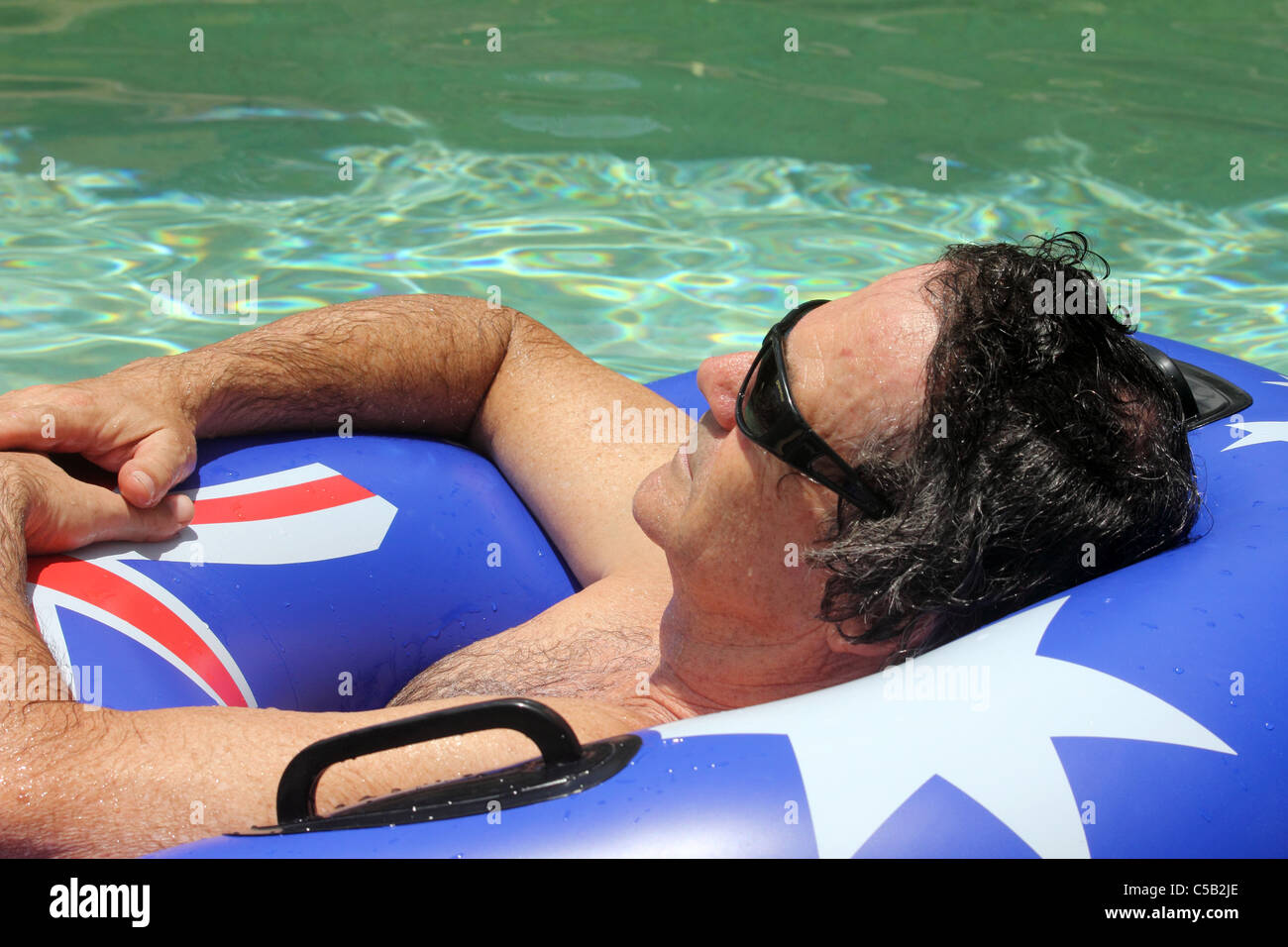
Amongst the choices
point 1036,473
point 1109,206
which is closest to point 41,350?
point 1036,473

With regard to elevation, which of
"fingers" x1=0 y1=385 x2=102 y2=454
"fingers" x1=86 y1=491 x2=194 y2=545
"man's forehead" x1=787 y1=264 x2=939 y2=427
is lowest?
"fingers" x1=86 y1=491 x2=194 y2=545

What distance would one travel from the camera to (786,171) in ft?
15.4

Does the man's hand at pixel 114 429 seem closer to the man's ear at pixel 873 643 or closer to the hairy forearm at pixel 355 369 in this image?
the hairy forearm at pixel 355 369

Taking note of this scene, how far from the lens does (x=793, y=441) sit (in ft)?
4.77

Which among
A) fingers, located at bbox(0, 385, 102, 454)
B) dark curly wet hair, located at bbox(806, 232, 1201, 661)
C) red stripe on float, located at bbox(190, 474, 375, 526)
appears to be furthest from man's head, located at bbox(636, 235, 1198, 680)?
fingers, located at bbox(0, 385, 102, 454)

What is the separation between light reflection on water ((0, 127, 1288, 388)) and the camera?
3.58 m

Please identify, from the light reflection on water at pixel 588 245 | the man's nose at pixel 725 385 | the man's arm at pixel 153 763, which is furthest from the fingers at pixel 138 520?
the light reflection on water at pixel 588 245

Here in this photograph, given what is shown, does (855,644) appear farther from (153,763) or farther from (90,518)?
(90,518)

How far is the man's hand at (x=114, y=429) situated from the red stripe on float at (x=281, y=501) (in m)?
0.07

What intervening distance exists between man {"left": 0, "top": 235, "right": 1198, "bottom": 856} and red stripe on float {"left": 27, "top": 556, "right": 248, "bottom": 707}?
5 cm

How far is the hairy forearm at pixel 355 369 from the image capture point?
1.88 meters

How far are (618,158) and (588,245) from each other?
2.64 ft

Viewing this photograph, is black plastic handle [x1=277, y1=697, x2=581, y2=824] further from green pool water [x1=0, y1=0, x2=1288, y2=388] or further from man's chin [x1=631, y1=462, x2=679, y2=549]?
green pool water [x1=0, y1=0, x2=1288, y2=388]

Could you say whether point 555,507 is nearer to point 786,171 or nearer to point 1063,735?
point 1063,735
